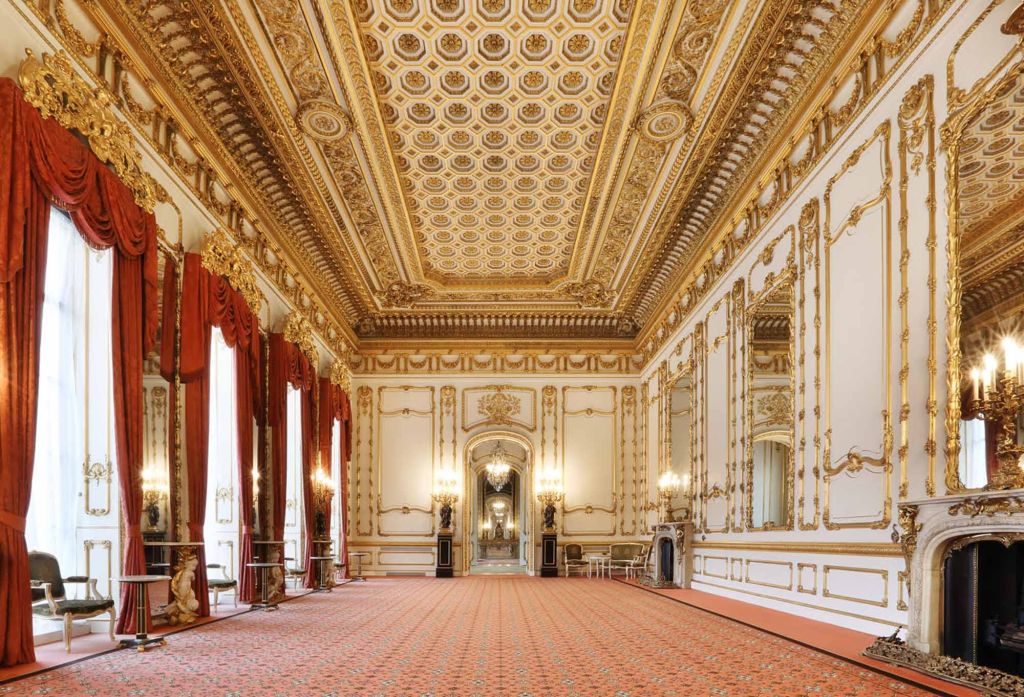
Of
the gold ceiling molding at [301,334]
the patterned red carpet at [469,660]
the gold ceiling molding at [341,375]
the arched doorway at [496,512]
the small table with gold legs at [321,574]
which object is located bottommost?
the arched doorway at [496,512]

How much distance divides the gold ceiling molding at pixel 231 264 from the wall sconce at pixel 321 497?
3950mm

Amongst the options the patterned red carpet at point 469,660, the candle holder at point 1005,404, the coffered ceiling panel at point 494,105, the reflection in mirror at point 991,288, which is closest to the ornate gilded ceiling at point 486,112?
the coffered ceiling panel at point 494,105

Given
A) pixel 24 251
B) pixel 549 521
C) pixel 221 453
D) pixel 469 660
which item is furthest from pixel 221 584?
pixel 549 521

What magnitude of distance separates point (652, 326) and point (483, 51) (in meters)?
8.40

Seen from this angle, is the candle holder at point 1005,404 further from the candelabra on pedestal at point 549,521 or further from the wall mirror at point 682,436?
the candelabra on pedestal at point 549,521

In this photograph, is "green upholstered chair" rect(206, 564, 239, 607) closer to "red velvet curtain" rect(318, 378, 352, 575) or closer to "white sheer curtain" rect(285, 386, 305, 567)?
"white sheer curtain" rect(285, 386, 305, 567)

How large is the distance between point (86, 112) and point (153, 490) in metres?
3.20

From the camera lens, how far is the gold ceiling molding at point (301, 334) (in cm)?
1073

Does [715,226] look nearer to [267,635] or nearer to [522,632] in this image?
[522,632]

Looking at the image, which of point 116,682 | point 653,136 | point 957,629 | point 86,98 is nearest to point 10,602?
point 116,682

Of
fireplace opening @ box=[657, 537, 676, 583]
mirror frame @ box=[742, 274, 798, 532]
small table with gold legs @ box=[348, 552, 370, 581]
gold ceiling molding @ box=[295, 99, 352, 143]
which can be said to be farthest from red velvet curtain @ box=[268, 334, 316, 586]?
mirror frame @ box=[742, 274, 798, 532]

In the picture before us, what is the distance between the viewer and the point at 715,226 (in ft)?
33.2

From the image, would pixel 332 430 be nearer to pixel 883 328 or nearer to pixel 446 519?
pixel 446 519

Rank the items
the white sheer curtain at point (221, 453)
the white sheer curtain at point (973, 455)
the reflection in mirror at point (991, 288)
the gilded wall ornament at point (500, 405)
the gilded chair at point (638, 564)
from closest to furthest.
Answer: the reflection in mirror at point (991, 288)
the white sheer curtain at point (973, 455)
the white sheer curtain at point (221, 453)
the gilded chair at point (638, 564)
the gilded wall ornament at point (500, 405)
